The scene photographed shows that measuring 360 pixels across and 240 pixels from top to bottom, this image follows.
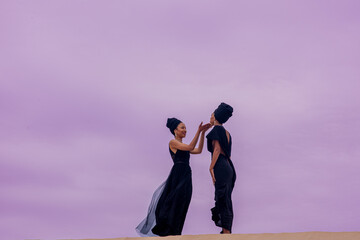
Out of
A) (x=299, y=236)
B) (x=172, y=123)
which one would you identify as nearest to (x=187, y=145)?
(x=172, y=123)

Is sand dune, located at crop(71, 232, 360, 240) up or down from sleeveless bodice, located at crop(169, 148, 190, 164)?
down

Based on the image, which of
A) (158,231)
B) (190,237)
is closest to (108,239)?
(190,237)

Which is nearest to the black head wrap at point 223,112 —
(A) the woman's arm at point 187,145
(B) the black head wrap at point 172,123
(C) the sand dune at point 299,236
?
(A) the woman's arm at point 187,145

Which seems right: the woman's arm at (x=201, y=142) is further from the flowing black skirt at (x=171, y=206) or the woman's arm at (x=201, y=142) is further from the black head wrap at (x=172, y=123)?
the black head wrap at (x=172, y=123)

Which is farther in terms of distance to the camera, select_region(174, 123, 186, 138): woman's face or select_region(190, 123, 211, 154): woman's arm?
select_region(174, 123, 186, 138): woman's face

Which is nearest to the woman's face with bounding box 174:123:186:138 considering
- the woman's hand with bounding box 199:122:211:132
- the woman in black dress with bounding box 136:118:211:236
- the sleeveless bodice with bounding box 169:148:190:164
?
the woman in black dress with bounding box 136:118:211:236

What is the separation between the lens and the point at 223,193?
34.6 ft

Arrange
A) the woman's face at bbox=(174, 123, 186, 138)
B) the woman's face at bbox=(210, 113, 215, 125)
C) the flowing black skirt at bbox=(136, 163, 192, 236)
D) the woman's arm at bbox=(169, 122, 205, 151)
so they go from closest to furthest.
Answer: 1. the flowing black skirt at bbox=(136, 163, 192, 236)
2. the woman's arm at bbox=(169, 122, 205, 151)
3. the woman's face at bbox=(210, 113, 215, 125)
4. the woman's face at bbox=(174, 123, 186, 138)

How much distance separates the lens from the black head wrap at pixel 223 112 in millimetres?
10805

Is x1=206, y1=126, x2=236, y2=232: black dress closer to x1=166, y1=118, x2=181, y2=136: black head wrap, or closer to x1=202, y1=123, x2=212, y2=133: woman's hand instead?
x1=202, y1=123, x2=212, y2=133: woman's hand

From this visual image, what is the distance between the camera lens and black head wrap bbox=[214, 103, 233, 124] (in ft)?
35.4

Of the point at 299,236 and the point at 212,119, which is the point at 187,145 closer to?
the point at 212,119

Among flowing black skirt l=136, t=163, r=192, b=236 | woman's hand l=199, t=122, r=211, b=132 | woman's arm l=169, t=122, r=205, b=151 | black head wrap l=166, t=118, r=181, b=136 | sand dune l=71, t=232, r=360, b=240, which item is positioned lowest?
sand dune l=71, t=232, r=360, b=240

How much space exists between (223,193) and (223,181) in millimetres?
203
